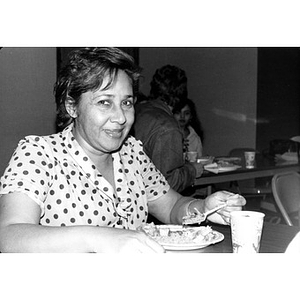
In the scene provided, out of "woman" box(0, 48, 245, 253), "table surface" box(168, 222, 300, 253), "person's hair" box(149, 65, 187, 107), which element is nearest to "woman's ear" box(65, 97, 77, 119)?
"woman" box(0, 48, 245, 253)

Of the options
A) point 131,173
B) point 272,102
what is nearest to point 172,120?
point 131,173

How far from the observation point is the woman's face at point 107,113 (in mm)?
1712

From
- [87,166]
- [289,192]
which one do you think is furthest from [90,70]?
[289,192]

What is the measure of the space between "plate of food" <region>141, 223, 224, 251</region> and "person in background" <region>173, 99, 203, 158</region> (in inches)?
88.8

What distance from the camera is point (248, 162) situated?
3.93m

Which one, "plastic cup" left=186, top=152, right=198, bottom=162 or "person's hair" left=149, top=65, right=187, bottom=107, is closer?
"person's hair" left=149, top=65, right=187, bottom=107

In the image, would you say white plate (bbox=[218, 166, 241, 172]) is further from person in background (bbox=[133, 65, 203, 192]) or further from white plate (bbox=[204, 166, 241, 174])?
person in background (bbox=[133, 65, 203, 192])

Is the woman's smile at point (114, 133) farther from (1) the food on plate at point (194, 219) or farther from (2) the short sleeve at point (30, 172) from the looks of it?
(1) the food on plate at point (194, 219)

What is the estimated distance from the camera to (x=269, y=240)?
165 cm

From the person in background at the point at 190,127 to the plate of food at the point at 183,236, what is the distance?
225cm

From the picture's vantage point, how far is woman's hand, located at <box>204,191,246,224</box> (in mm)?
1729

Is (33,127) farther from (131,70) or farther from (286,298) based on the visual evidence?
(286,298)

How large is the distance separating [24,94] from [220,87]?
2991 mm
